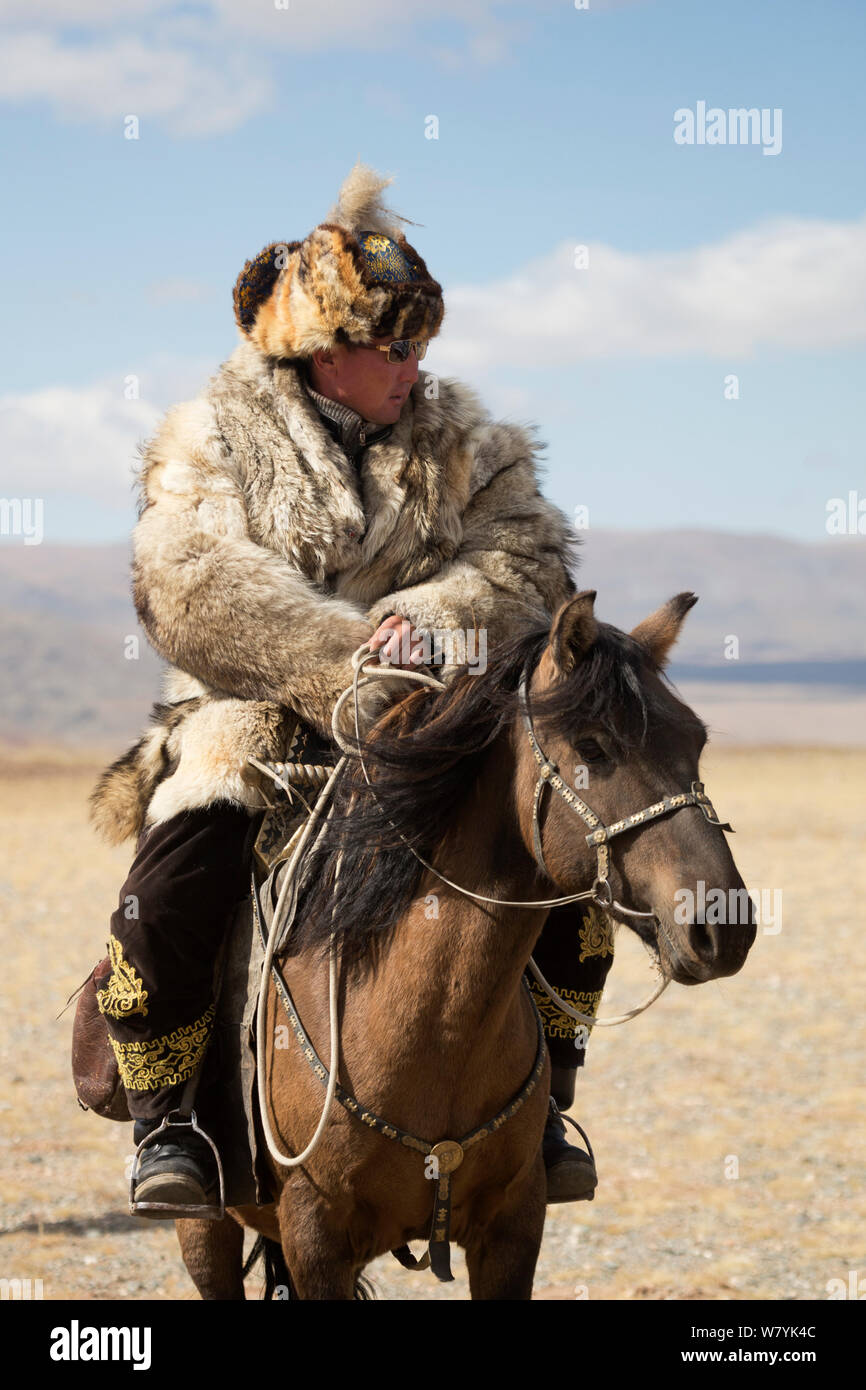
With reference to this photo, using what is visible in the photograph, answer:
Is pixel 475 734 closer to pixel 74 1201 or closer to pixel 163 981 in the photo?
pixel 163 981

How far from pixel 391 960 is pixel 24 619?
306ft

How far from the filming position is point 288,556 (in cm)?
404

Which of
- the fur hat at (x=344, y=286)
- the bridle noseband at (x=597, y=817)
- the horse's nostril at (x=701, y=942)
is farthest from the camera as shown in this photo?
the fur hat at (x=344, y=286)

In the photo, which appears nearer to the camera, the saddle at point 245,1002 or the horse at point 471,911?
the horse at point 471,911

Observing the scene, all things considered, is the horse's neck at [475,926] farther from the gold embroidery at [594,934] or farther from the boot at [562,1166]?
the boot at [562,1166]

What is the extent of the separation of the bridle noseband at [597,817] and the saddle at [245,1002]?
2.68 feet

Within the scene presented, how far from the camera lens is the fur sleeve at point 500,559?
3.89 metres

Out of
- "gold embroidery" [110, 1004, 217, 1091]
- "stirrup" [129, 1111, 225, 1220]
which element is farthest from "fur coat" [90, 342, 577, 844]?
"stirrup" [129, 1111, 225, 1220]

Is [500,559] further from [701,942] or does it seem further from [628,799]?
[701,942]

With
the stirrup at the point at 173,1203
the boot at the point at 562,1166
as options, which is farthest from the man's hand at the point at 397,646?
the boot at the point at 562,1166

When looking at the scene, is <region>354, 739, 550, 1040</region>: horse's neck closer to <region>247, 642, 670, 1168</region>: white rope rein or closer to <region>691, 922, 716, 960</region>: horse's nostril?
<region>247, 642, 670, 1168</region>: white rope rein

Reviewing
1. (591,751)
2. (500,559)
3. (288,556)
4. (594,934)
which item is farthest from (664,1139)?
(591,751)

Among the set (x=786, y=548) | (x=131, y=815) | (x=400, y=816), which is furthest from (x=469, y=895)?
(x=786, y=548)

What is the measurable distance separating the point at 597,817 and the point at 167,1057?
1542mm
